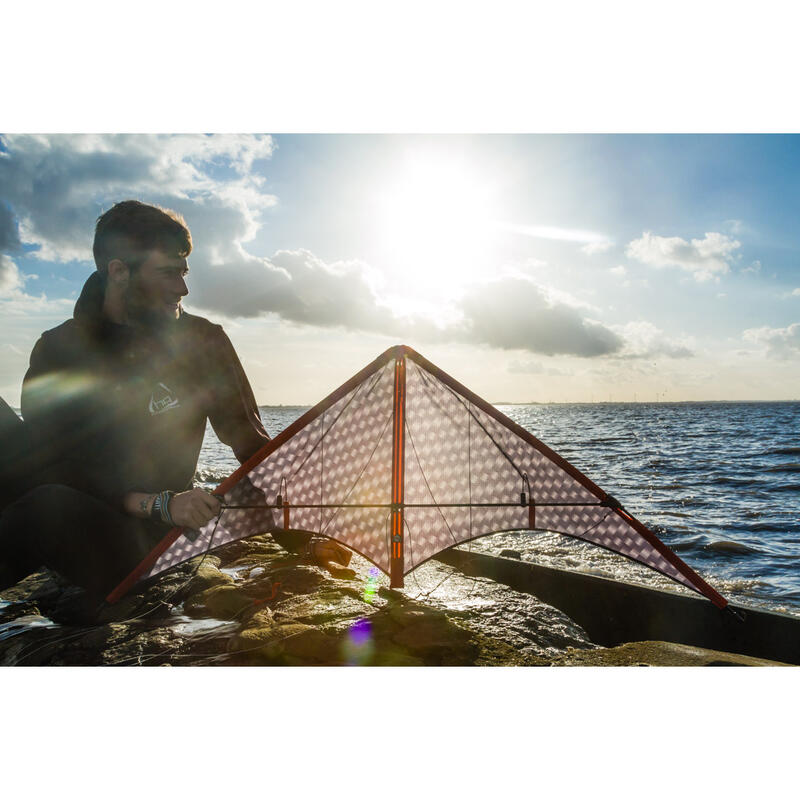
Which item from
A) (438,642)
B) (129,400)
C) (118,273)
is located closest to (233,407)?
(129,400)

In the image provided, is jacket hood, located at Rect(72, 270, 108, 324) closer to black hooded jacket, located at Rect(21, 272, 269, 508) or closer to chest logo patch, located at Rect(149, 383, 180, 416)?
black hooded jacket, located at Rect(21, 272, 269, 508)

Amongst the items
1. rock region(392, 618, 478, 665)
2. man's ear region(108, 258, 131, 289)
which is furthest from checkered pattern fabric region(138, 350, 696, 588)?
man's ear region(108, 258, 131, 289)

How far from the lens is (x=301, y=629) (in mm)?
2988

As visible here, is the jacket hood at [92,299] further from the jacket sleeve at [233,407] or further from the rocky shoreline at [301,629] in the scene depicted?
the rocky shoreline at [301,629]

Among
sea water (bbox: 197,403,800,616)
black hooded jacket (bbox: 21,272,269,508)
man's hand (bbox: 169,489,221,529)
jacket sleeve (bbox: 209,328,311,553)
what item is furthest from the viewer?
sea water (bbox: 197,403,800,616)

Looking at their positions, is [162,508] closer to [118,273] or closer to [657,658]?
[118,273]

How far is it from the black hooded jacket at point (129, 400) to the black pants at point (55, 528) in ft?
0.37

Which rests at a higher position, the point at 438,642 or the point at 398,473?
the point at 398,473

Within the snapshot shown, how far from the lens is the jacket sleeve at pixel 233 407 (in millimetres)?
3109

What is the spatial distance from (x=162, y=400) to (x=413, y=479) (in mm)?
1695

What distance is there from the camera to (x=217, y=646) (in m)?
2.89

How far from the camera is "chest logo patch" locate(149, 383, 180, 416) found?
10.3ft

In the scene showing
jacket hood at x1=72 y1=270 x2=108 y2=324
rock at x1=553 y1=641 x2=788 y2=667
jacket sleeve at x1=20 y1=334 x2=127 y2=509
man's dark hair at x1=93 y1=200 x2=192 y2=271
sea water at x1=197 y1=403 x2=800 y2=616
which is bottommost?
sea water at x1=197 y1=403 x2=800 y2=616

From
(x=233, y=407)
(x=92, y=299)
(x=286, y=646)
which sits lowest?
(x=286, y=646)
